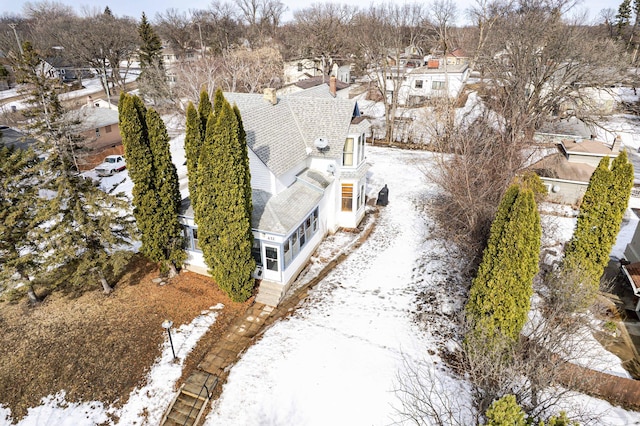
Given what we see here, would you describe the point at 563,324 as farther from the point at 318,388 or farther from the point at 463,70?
the point at 463,70

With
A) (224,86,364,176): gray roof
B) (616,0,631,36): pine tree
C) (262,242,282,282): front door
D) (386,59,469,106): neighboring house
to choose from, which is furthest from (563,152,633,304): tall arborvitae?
(616,0,631,36): pine tree

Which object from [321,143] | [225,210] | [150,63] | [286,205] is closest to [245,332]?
[225,210]

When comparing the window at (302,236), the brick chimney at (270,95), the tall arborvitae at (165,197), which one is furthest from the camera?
the brick chimney at (270,95)

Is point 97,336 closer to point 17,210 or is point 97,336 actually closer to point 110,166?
point 17,210

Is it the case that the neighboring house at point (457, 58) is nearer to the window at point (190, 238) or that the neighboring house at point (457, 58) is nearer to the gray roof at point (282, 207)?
the gray roof at point (282, 207)

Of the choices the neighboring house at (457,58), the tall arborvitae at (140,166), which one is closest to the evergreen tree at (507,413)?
the tall arborvitae at (140,166)
